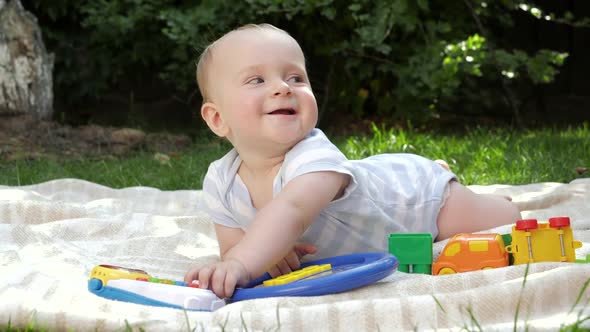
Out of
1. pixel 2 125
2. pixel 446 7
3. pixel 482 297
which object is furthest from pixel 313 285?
pixel 446 7

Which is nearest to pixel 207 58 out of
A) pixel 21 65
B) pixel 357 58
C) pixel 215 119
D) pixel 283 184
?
pixel 215 119

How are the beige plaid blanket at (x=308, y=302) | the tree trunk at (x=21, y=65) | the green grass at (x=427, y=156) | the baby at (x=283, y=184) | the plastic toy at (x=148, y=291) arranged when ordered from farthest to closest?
the tree trunk at (x=21, y=65) → the green grass at (x=427, y=156) → the baby at (x=283, y=184) → the plastic toy at (x=148, y=291) → the beige plaid blanket at (x=308, y=302)

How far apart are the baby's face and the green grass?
56.4 inches

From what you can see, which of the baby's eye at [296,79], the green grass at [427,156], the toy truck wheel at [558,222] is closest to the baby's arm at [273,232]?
the baby's eye at [296,79]

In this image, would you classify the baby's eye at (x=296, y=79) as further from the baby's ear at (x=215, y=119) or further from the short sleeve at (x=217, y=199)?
the short sleeve at (x=217, y=199)

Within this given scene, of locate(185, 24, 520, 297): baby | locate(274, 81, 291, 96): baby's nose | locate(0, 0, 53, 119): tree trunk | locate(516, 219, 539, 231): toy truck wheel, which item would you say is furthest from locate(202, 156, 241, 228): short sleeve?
locate(0, 0, 53, 119): tree trunk

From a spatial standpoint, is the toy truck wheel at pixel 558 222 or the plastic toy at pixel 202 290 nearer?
the plastic toy at pixel 202 290

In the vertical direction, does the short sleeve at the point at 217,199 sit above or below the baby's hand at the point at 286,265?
above

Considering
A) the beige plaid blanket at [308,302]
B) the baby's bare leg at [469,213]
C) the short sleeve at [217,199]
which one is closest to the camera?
the beige plaid blanket at [308,302]

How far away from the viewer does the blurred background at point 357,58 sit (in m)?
4.91

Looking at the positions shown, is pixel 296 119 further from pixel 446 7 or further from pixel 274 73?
pixel 446 7

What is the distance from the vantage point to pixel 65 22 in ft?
19.5

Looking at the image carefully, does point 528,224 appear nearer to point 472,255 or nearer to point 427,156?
point 472,255

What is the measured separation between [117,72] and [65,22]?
587 millimetres
